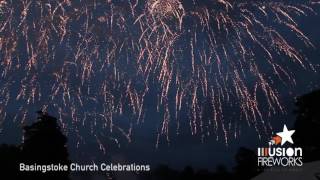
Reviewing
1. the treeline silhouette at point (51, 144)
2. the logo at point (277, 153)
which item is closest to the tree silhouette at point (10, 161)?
the treeline silhouette at point (51, 144)

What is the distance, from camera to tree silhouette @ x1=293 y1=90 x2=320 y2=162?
43.5 m

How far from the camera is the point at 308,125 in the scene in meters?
44.5

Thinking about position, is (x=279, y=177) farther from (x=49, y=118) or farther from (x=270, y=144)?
(x=49, y=118)

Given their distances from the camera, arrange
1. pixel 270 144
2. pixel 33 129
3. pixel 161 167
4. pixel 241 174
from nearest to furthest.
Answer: pixel 270 144, pixel 33 129, pixel 241 174, pixel 161 167

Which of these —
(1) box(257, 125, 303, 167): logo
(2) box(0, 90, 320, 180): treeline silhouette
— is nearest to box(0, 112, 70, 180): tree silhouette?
(2) box(0, 90, 320, 180): treeline silhouette

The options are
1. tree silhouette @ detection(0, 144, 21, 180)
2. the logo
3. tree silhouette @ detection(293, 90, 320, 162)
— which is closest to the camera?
the logo

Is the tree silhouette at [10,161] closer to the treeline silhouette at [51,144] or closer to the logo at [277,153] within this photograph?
the treeline silhouette at [51,144]

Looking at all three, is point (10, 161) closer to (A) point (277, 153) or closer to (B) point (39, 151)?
(B) point (39, 151)

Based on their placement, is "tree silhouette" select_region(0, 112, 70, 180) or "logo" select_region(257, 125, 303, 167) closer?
"logo" select_region(257, 125, 303, 167)

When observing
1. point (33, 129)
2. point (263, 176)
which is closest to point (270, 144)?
point (263, 176)

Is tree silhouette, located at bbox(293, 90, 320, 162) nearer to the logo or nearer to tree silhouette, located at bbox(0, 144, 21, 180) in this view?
the logo

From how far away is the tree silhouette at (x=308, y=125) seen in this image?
4350 cm

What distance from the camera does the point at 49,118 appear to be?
43.4m

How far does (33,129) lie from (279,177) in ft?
78.2
